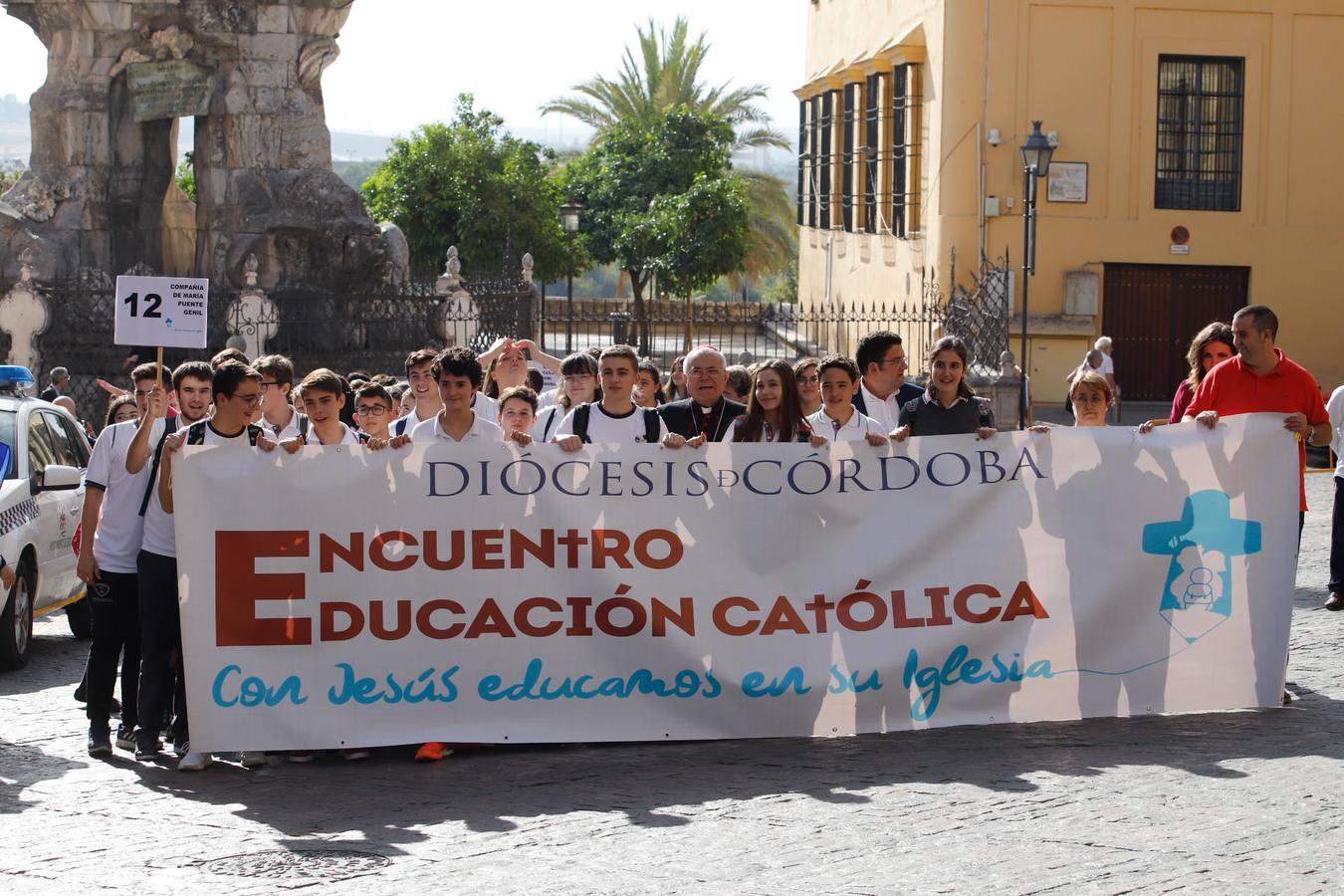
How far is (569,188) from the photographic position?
4588cm

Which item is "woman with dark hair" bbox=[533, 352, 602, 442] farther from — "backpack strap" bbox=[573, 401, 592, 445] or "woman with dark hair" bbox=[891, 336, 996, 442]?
"woman with dark hair" bbox=[891, 336, 996, 442]

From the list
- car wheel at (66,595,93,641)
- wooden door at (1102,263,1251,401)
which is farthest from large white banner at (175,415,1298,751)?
wooden door at (1102,263,1251,401)

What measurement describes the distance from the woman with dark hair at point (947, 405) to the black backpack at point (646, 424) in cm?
115

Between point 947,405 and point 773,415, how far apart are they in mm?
925

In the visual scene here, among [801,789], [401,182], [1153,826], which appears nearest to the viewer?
[1153,826]

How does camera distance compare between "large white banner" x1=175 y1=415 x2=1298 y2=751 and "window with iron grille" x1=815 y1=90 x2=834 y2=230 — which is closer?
"large white banner" x1=175 y1=415 x2=1298 y2=751

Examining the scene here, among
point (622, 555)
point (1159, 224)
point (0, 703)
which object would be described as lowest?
point (0, 703)

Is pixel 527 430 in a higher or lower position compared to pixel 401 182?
lower

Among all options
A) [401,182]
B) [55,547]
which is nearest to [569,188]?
[401,182]

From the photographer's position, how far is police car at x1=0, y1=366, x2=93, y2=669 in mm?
10664

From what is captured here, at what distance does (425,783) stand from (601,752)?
86 centimetres

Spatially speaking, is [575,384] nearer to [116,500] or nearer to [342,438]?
[342,438]

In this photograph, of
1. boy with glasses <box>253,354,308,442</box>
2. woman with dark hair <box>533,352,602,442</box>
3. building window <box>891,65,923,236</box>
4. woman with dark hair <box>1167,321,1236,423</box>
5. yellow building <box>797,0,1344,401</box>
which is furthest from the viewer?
building window <box>891,65,923,236</box>

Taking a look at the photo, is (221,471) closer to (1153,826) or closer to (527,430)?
(527,430)
